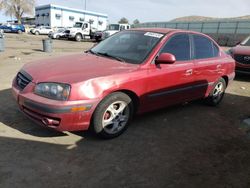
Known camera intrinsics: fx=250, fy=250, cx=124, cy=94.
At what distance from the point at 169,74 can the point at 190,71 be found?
23.8 inches

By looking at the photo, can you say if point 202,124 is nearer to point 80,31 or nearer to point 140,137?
point 140,137

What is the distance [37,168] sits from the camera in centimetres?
293

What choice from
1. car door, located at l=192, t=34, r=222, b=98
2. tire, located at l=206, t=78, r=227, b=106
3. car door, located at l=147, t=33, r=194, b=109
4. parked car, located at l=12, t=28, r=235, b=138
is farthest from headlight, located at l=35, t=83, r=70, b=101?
tire, located at l=206, t=78, r=227, b=106

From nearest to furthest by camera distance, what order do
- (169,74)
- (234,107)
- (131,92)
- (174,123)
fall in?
1. (131,92)
2. (169,74)
3. (174,123)
4. (234,107)

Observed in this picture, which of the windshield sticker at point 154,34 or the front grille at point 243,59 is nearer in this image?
the windshield sticker at point 154,34

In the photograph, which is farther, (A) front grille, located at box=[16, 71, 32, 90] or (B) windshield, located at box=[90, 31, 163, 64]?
(B) windshield, located at box=[90, 31, 163, 64]

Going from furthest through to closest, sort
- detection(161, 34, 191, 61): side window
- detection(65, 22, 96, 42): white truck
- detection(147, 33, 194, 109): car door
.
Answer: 1. detection(65, 22, 96, 42): white truck
2. detection(161, 34, 191, 61): side window
3. detection(147, 33, 194, 109): car door

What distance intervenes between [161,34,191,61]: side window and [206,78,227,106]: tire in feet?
4.22

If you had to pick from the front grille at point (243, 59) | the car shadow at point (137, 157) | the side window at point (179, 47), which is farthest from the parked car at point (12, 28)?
the side window at point (179, 47)

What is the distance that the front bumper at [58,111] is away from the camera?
10.3ft

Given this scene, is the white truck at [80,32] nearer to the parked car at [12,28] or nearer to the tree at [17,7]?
the parked car at [12,28]

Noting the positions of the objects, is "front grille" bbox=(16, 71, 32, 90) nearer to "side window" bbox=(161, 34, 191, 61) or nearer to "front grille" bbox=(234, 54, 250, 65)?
"side window" bbox=(161, 34, 191, 61)

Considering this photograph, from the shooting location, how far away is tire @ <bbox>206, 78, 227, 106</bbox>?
5527 millimetres

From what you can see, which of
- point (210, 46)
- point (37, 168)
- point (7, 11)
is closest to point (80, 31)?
point (210, 46)
